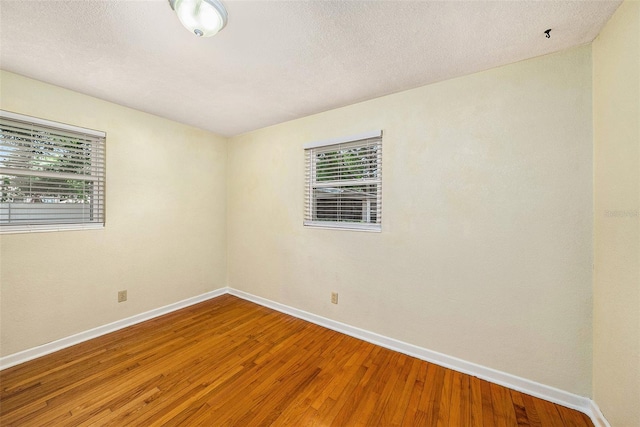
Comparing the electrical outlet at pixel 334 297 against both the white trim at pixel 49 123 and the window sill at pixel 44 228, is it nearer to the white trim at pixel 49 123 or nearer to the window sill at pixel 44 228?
the window sill at pixel 44 228

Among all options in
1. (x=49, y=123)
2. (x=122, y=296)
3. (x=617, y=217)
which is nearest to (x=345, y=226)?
(x=617, y=217)

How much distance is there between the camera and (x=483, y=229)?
185 centimetres

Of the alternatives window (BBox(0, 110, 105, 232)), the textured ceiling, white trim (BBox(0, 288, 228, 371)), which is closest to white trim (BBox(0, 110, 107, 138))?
window (BBox(0, 110, 105, 232))

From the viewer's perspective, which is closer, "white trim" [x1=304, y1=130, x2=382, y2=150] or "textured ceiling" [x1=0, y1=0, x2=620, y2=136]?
"textured ceiling" [x1=0, y1=0, x2=620, y2=136]

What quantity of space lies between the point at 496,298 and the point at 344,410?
4.50ft

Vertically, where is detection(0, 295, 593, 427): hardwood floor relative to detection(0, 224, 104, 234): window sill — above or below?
below

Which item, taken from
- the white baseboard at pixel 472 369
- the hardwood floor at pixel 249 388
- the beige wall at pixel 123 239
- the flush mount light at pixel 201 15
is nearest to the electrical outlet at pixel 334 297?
the white baseboard at pixel 472 369

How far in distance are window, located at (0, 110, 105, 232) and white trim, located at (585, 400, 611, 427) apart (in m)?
4.20

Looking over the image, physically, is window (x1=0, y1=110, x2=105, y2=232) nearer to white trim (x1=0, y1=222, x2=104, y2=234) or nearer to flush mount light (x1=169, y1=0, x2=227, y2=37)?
white trim (x1=0, y1=222, x2=104, y2=234)

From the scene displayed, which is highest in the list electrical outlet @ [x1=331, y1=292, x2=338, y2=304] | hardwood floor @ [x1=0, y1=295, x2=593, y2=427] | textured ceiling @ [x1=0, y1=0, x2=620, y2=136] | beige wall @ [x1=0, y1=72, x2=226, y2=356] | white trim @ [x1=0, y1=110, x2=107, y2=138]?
textured ceiling @ [x1=0, y1=0, x2=620, y2=136]

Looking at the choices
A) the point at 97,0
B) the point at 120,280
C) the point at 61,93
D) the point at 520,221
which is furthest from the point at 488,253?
the point at 61,93

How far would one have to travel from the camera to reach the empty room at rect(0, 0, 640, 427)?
1.37 metres

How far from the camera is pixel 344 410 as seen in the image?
154 cm

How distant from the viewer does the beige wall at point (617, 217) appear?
3.82ft
